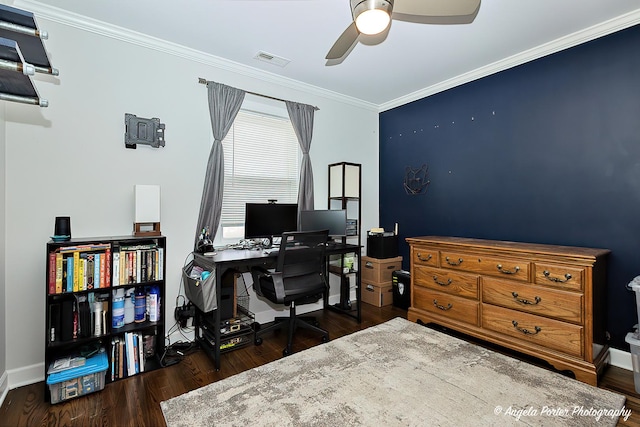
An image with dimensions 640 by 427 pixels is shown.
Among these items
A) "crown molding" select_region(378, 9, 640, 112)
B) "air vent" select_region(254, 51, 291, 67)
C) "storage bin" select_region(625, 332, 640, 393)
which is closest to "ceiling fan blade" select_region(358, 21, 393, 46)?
"air vent" select_region(254, 51, 291, 67)

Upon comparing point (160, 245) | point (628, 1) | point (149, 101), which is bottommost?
point (160, 245)

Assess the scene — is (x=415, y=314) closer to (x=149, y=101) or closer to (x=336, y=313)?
(x=336, y=313)

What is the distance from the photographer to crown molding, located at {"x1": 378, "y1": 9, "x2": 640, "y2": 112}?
2410 mm

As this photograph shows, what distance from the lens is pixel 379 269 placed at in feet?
12.6

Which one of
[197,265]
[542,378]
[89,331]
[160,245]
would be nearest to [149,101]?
[160,245]

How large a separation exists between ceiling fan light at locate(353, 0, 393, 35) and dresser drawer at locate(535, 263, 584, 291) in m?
2.14

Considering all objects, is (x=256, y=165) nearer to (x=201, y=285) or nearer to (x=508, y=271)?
(x=201, y=285)

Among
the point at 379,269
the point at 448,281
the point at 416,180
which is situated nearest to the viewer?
the point at 448,281

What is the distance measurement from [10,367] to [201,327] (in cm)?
129

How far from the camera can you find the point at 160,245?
2.49 meters

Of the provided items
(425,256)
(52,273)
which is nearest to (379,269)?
(425,256)

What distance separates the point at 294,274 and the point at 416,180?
2.20 m

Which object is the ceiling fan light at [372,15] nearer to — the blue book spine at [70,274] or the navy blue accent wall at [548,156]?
the navy blue accent wall at [548,156]

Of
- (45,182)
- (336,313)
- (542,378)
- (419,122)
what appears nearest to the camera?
(542,378)
